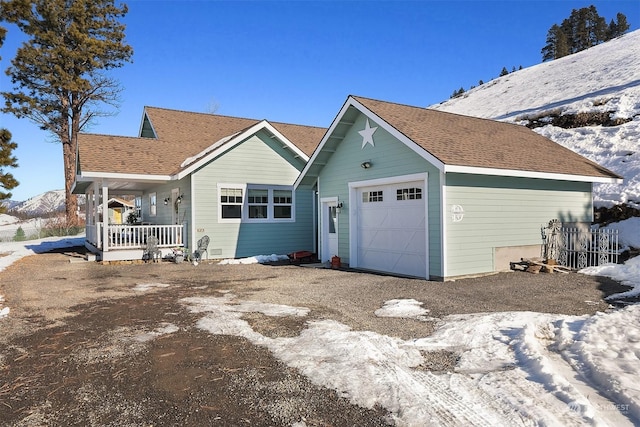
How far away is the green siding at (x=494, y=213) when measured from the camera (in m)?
10.3

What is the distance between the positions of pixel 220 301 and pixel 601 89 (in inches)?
1296

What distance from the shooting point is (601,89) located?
3025cm

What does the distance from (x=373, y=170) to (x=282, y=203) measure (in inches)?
226

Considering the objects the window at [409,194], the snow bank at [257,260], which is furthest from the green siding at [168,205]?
the window at [409,194]

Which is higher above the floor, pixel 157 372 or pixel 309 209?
pixel 309 209

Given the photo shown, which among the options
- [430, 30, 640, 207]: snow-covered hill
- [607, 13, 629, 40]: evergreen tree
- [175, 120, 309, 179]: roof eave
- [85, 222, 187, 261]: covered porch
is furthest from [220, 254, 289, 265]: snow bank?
[607, 13, 629, 40]: evergreen tree

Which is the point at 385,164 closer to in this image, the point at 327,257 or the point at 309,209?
the point at 327,257

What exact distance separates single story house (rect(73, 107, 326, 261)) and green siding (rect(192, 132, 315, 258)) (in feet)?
0.12

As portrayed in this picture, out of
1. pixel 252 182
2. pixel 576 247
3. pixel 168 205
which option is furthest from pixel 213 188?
pixel 576 247

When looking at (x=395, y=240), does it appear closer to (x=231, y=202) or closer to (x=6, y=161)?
(x=231, y=202)

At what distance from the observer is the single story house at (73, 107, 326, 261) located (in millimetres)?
14750

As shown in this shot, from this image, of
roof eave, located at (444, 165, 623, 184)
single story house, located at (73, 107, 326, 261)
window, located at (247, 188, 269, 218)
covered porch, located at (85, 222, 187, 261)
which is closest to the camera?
roof eave, located at (444, 165, 623, 184)

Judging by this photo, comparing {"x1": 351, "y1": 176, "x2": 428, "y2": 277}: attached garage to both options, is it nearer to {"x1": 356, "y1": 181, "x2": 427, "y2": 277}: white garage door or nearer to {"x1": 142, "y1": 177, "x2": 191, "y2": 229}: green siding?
{"x1": 356, "y1": 181, "x2": 427, "y2": 277}: white garage door

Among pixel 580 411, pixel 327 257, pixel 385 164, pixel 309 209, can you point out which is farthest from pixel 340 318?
pixel 309 209
